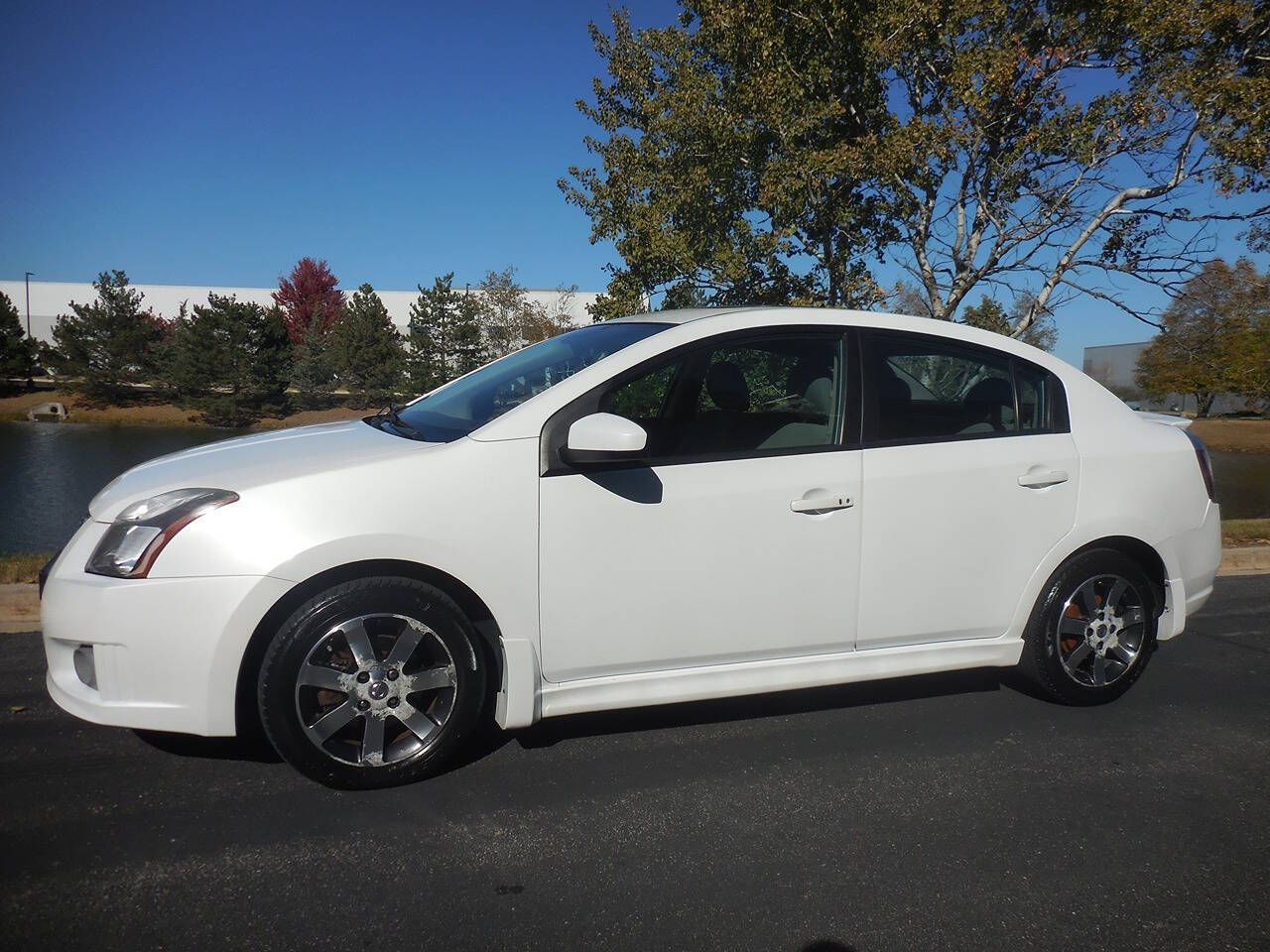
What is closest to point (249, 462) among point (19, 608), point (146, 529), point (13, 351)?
point (146, 529)

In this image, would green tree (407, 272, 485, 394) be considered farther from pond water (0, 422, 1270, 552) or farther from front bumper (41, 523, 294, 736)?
front bumper (41, 523, 294, 736)

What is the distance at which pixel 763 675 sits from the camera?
342cm

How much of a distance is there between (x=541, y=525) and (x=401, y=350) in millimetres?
27281

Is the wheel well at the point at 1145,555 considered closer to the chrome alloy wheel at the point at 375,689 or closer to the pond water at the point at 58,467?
the chrome alloy wheel at the point at 375,689

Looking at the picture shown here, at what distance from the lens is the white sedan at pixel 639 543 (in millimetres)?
2867

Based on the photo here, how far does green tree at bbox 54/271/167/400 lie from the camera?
101ft

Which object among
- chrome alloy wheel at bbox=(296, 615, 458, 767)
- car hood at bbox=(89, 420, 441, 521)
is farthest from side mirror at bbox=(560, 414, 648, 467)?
chrome alloy wheel at bbox=(296, 615, 458, 767)

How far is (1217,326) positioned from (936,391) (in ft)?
48.8

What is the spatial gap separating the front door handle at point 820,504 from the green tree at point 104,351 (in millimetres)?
32108

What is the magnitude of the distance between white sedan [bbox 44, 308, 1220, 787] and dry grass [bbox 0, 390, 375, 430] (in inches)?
955

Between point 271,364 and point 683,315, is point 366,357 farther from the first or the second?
point 683,315

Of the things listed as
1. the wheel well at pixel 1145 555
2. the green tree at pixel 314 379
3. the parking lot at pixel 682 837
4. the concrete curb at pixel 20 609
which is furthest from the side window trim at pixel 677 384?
the green tree at pixel 314 379

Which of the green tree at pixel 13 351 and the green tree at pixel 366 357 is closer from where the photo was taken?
the green tree at pixel 366 357

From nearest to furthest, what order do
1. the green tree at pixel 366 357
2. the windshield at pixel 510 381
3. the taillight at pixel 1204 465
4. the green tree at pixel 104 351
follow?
the windshield at pixel 510 381, the taillight at pixel 1204 465, the green tree at pixel 366 357, the green tree at pixel 104 351
